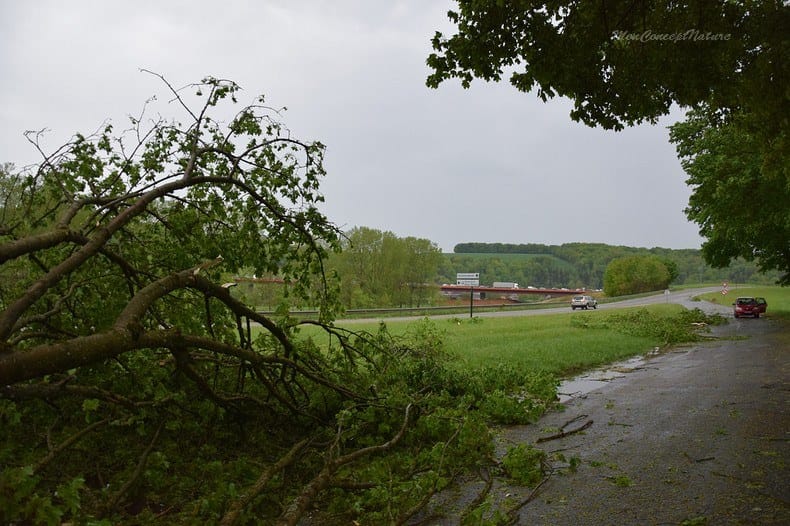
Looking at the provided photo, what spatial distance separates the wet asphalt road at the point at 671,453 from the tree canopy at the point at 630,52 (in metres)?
3.94

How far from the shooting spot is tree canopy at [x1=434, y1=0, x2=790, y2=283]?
6273 mm

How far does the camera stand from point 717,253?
101 feet

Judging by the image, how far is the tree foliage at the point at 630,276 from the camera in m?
86.0

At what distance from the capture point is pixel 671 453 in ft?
19.3

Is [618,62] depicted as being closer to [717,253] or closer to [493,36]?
[493,36]

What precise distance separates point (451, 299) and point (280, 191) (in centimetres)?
5284

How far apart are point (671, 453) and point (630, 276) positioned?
8663 cm

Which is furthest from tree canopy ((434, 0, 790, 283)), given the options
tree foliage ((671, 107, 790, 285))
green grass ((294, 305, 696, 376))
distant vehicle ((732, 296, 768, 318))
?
distant vehicle ((732, 296, 768, 318))

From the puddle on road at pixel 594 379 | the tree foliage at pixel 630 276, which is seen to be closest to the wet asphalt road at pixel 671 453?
the puddle on road at pixel 594 379

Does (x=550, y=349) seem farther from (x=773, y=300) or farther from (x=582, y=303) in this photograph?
(x=773, y=300)

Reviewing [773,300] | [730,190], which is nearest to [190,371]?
[730,190]

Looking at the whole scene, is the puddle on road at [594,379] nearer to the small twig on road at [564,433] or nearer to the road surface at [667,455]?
the road surface at [667,455]

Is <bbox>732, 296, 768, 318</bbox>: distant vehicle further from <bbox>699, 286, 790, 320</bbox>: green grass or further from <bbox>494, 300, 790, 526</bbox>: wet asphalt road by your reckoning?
<bbox>494, 300, 790, 526</bbox>: wet asphalt road

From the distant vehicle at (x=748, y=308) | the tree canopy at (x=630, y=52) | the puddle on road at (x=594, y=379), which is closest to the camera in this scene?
the tree canopy at (x=630, y=52)
